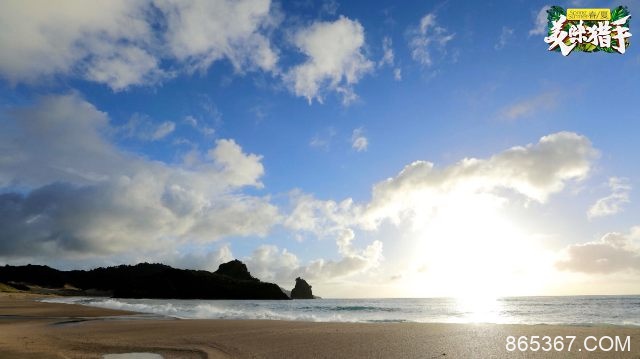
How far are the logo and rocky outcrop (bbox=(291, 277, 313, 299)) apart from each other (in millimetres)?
173059

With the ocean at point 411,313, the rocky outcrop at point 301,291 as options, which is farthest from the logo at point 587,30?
the rocky outcrop at point 301,291

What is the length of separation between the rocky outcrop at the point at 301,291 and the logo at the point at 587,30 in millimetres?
173059

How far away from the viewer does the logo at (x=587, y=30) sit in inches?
715

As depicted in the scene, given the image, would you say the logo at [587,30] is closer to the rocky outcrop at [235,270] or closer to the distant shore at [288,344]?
the distant shore at [288,344]

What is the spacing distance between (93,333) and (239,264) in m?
182

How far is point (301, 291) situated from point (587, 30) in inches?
6934

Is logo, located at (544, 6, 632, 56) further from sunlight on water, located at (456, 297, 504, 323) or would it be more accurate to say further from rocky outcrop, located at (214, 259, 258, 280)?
rocky outcrop, located at (214, 259, 258, 280)

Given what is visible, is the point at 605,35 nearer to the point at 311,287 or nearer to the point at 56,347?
the point at 56,347

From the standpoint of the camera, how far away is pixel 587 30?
1869 cm

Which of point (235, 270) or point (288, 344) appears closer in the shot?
point (288, 344)

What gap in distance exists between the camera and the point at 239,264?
194 meters

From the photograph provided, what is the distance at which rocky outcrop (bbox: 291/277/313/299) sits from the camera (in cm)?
18162

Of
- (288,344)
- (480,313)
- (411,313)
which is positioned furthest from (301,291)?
(288,344)

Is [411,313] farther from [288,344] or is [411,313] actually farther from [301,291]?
[301,291]
